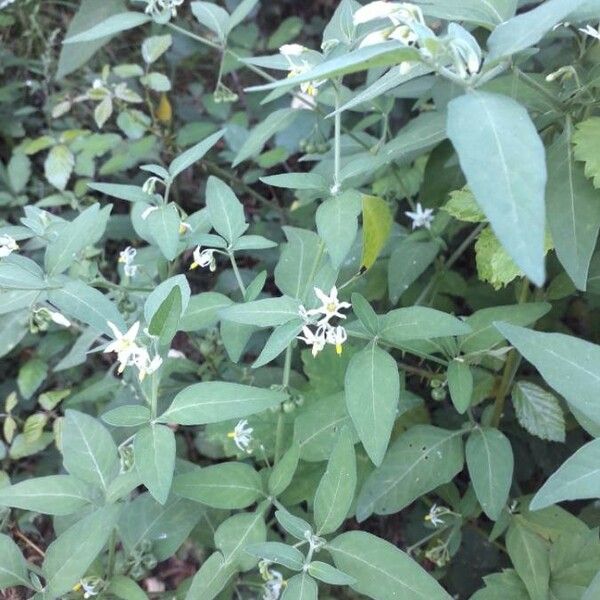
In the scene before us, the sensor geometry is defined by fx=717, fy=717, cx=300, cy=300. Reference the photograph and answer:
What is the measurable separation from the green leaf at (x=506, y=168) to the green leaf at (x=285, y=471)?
620mm

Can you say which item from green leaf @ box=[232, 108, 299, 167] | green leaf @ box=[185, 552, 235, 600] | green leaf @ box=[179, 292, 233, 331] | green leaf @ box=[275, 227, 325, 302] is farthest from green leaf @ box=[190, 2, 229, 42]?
green leaf @ box=[185, 552, 235, 600]

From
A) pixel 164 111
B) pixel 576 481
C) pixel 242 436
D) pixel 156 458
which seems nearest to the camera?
pixel 576 481

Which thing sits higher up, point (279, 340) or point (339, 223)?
point (339, 223)

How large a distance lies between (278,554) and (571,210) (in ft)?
2.30

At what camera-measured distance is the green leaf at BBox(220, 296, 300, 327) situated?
1.10m

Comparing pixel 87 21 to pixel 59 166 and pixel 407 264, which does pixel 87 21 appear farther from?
pixel 407 264

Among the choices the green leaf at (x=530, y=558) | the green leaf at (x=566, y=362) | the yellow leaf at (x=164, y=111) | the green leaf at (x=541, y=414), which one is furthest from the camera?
the yellow leaf at (x=164, y=111)

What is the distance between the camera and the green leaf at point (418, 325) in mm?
1091

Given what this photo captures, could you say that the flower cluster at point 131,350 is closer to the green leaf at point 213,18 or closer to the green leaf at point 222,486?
the green leaf at point 222,486

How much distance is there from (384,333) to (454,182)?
65 cm

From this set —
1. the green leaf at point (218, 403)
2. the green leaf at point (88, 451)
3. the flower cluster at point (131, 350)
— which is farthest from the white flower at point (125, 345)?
→ the green leaf at point (88, 451)

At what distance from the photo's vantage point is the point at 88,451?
4.00 ft

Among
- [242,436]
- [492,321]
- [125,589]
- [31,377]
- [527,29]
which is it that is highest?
[527,29]

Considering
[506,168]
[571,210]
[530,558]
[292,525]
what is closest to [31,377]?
[292,525]
